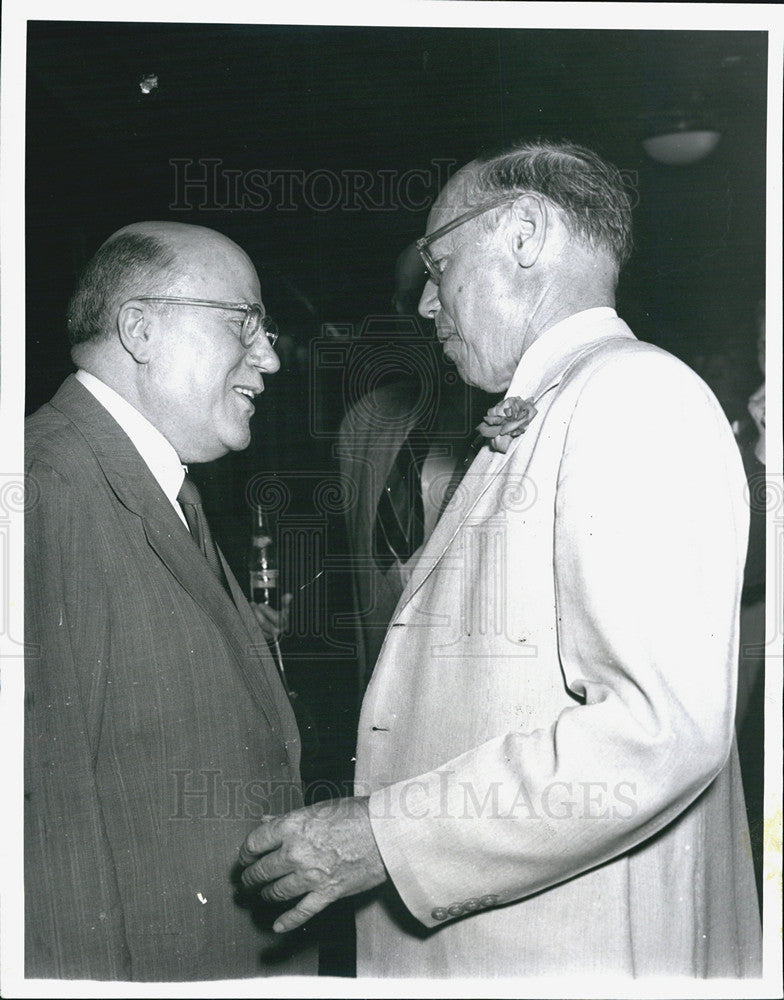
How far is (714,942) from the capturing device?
1.62 metres

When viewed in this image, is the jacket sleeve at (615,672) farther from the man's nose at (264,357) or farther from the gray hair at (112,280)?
the gray hair at (112,280)

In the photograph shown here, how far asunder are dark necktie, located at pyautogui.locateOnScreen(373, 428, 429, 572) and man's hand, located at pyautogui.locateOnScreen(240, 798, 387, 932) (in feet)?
1.54

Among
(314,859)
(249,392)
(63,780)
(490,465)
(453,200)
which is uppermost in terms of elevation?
(453,200)

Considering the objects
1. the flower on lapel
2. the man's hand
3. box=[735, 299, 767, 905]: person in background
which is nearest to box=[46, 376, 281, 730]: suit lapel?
the man's hand

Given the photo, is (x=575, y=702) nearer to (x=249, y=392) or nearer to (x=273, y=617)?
(x=273, y=617)

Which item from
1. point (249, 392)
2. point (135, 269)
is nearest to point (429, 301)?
point (249, 392)

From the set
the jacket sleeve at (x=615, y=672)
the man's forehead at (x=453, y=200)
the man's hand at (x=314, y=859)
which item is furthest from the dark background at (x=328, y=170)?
the jacket sleeve at (x=615, y=672)

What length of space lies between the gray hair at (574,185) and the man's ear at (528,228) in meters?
0.02

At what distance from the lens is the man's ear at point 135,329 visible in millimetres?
1731

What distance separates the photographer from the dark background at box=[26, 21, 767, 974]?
1715 mm

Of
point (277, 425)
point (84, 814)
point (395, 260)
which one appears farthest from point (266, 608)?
point (395, 260)

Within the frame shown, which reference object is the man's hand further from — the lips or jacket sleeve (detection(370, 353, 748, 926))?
the lips

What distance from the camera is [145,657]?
5.39ft

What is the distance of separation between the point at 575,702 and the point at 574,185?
917mm
